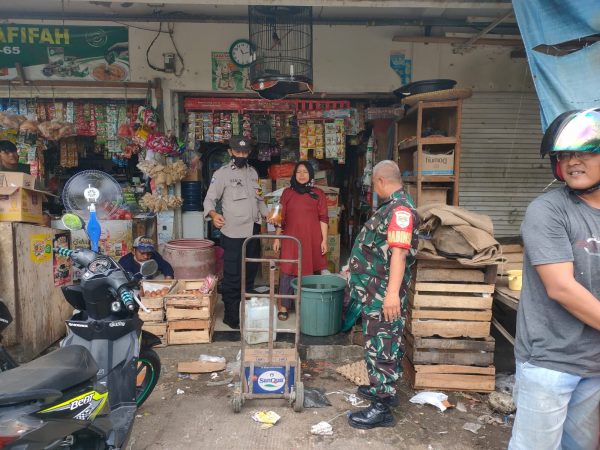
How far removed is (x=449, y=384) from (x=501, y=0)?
138 inches

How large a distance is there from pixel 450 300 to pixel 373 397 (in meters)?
1.14

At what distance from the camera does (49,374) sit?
205cm

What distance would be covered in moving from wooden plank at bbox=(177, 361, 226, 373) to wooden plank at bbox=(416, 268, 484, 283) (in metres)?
2.16

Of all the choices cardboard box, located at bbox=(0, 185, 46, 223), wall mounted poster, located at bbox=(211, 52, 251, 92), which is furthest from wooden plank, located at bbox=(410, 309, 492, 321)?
wall mounted poster, located at bbox=(211, 52, 251, 92)

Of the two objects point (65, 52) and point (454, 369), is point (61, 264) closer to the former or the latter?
point (65, 52)

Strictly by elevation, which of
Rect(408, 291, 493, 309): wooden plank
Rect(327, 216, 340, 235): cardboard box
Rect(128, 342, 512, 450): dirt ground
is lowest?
Rect(128, 342, 512, 450): dirt ground

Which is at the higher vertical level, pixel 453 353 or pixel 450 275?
pixel 450 275

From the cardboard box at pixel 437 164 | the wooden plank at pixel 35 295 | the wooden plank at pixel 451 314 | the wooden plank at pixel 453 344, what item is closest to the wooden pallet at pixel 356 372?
the wooden plank at pixel 453 344

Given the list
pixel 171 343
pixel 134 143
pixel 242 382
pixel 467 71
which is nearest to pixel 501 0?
pixel 467 71

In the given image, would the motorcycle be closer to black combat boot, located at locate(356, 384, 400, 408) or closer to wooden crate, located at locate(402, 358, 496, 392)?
black combat boot, located at locate(356, 384, 400, 408)

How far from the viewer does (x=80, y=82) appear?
591 cm

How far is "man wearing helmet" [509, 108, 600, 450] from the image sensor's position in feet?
5.81

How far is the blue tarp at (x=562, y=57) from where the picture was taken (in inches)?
112

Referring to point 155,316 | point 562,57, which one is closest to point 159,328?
point 155,316
